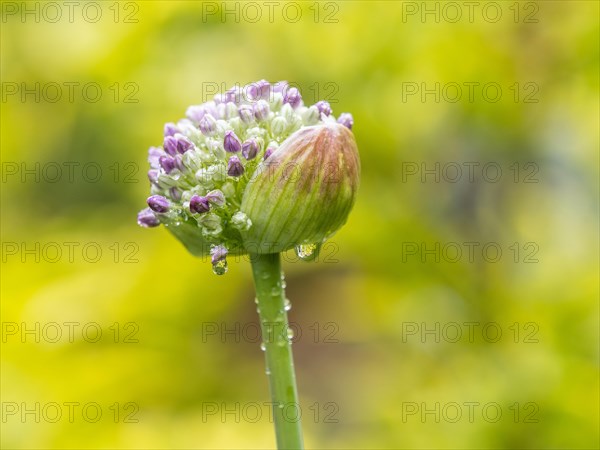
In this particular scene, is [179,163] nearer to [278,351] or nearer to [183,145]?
[183,145]
